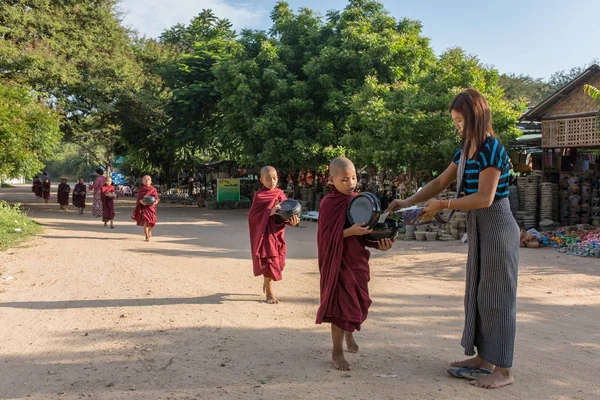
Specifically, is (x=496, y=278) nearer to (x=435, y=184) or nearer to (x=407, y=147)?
(x=435, y=184)

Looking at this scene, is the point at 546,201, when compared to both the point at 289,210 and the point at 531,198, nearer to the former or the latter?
the point at 531,198

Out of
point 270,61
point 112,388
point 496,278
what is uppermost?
point 270,61

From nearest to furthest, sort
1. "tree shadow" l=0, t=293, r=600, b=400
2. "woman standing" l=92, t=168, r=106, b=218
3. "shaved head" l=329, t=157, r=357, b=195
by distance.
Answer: "tree shadow" l=0, t=293, r=600, b=400, "shaved head" l=329, t=157, r=357, b=195, "woman standing" l=92, t=168, r=106, b=218

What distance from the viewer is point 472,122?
3703 mm

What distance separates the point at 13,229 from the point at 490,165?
41.0ft

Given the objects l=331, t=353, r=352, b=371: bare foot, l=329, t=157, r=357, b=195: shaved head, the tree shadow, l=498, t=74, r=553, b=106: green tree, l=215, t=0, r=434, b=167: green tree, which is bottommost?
the tree shadow

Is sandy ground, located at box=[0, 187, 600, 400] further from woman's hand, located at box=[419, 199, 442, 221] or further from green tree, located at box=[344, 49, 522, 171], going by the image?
green tree, located at box=[344, 49, 522, 171]

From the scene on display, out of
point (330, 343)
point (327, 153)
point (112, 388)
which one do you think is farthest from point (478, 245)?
point (327, 153)

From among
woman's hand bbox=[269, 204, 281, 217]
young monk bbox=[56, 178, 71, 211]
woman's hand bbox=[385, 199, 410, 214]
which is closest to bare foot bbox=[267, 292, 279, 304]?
woman's hand bbox=[269, 204, 281, 217]

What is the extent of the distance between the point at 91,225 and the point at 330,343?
1390 cm

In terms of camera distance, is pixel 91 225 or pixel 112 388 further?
pixel 91 225

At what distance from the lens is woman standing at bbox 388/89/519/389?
3.57 m

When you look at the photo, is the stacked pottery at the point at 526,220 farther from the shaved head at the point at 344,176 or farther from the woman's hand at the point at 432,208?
the woman's hand at the point at 432,208

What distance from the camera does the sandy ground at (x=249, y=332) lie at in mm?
3744
